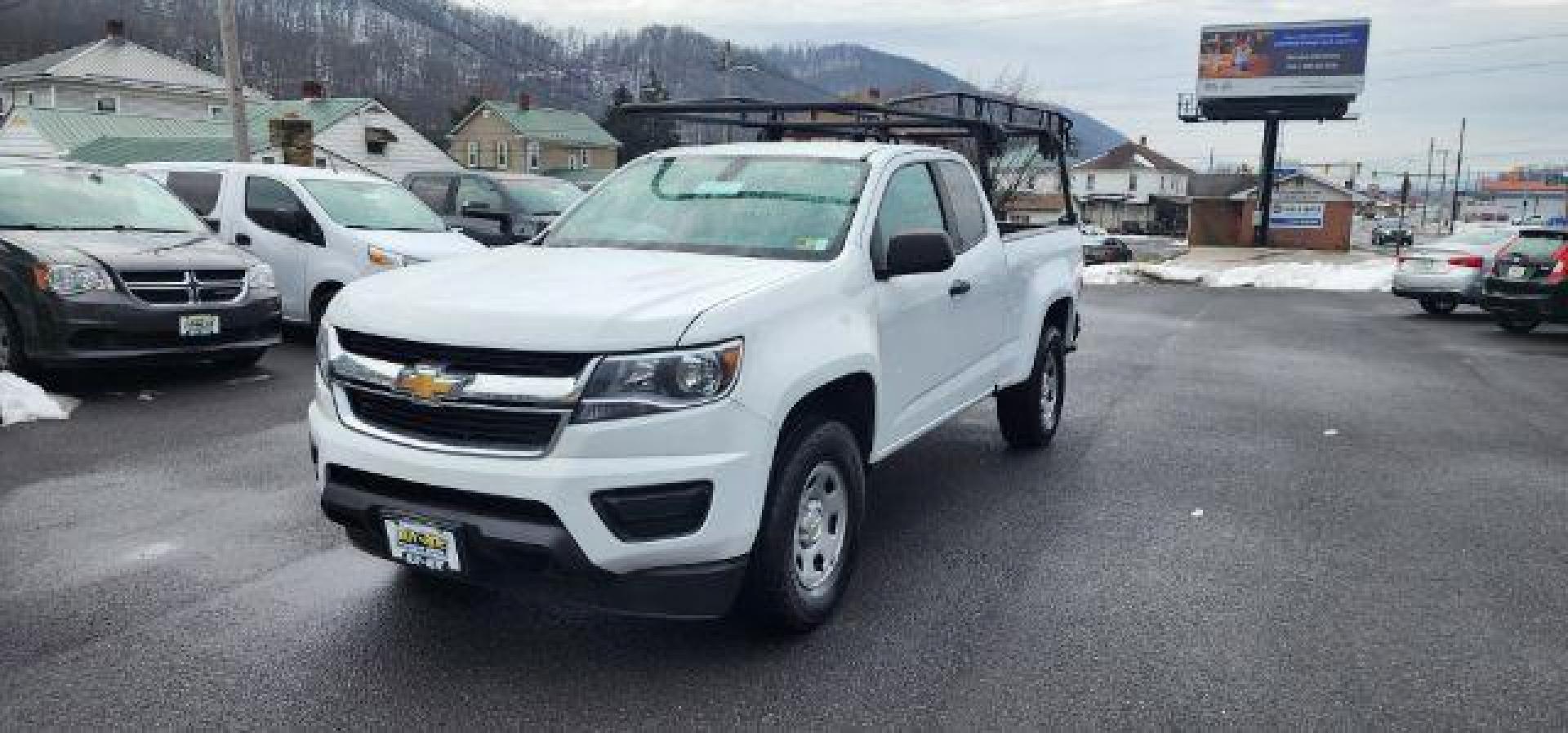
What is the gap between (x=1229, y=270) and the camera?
2908cm

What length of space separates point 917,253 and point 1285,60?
47.8 metres

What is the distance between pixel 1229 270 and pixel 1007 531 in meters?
26.3

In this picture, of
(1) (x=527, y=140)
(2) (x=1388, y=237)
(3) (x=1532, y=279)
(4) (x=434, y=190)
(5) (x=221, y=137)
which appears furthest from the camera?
(2) (x=1388, y=237)

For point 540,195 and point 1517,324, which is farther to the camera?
point 540,195

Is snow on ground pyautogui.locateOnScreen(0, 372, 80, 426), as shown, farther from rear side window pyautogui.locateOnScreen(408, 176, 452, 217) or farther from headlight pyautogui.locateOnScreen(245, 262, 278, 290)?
rear side window pyautogui.locateOnScreen(408, 176, 452, 217)

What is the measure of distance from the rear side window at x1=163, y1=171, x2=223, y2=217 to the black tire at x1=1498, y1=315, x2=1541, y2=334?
1567 centimetres

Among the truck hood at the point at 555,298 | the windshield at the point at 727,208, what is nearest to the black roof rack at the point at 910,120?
the windshield at the point at 727,208

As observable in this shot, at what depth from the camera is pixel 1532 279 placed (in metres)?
13.8

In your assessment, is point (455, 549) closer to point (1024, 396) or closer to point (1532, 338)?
point (1024, 396)

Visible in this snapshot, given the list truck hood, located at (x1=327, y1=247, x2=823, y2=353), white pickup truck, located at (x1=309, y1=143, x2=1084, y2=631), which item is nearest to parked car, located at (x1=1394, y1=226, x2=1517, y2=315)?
white pickup truck, located at (x1=309, y1=143, x2=1084, y2=631)

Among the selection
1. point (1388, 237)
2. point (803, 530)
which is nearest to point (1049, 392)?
point (803, 530)

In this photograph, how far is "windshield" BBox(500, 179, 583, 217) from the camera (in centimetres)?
1611

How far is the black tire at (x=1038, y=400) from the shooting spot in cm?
669

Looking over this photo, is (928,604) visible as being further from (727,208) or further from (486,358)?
(486,358)
